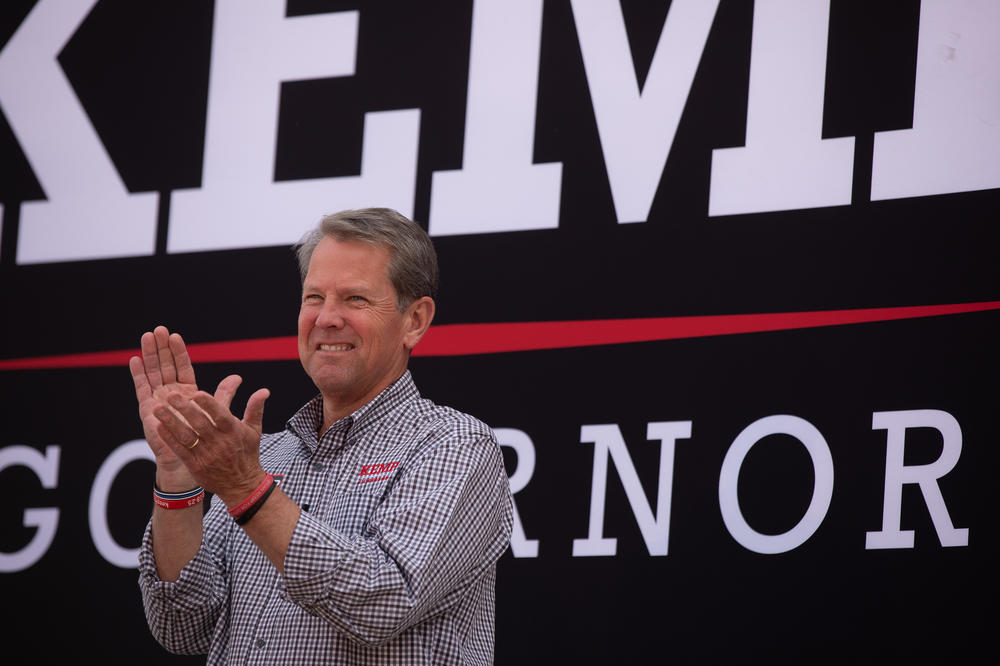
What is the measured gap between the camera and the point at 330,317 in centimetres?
232

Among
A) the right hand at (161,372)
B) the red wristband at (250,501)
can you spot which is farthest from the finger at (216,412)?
the right hand at (161,372)

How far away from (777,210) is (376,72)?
1.27 metres

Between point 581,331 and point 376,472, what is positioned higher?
point 581,331

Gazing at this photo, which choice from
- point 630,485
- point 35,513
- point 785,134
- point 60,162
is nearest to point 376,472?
point 630,485

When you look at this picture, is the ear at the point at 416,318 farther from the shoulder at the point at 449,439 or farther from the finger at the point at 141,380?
the finger at the point at 141,380

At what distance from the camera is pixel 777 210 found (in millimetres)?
3070

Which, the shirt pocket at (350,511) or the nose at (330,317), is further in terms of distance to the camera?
the nose at (330,317)

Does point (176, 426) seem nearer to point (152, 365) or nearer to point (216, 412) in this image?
point (216, 412)

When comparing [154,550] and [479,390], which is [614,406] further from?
[154,550]

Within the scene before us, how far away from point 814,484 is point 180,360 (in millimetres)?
1502

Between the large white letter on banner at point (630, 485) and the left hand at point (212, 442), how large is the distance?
1370 millimetres

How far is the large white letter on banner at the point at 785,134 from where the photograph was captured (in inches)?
120

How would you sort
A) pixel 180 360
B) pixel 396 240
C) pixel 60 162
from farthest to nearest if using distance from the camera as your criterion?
pixel 60 162, pixel 396 240, pixel 180 360

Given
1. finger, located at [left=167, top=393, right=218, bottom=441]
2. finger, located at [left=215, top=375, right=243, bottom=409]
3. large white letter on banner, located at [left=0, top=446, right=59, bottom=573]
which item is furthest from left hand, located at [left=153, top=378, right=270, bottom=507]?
large white letter on banner, located at [left=0, top=446, right=59, bottom=573]
